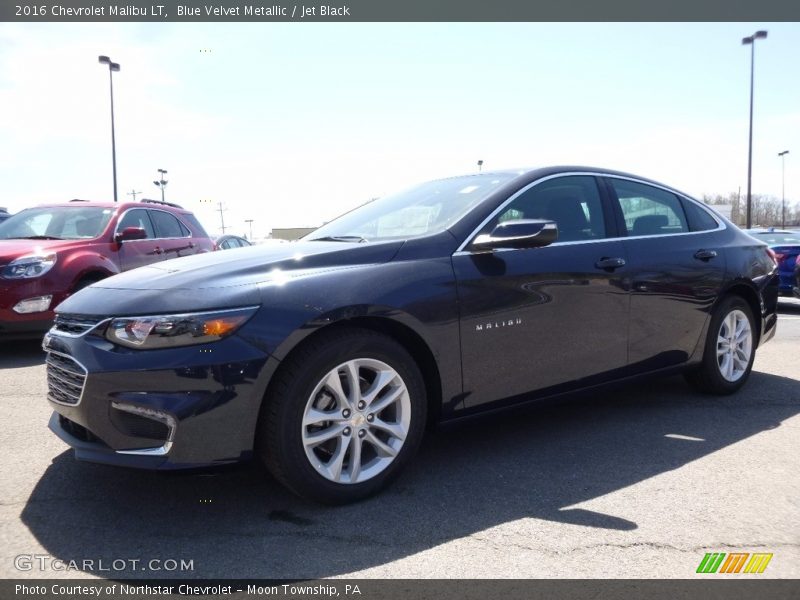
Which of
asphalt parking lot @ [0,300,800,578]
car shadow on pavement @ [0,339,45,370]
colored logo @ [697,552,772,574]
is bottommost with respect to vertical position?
colored logo @ [697,552,772,574]

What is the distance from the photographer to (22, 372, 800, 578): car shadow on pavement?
101 inches

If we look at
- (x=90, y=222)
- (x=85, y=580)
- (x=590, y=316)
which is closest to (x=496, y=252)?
(x=590, y=316)

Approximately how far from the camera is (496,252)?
3492 millimetres

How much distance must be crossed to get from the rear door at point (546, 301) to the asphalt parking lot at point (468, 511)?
0.34 m

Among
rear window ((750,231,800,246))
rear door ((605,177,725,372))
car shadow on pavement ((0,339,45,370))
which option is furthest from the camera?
rear window ((750,231,800,246))

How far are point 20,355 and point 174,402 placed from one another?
16.6 ft

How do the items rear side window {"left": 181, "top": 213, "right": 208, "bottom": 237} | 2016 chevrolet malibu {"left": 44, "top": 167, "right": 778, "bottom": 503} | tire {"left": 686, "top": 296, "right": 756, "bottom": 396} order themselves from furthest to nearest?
rear side window {"left": 181, "top": 213, "right": 208, "bottom": 237}, tire {"left": 686, "top": 296, "right": 756, "bottom": 396}, 2016 chevrolet malibu {"left": 44, "top": 167, "right": 778, "bottom": 503}

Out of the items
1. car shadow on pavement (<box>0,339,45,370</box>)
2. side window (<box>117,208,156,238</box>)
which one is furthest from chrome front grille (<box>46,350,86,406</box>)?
side window (<box>117,208,156,238</box>)

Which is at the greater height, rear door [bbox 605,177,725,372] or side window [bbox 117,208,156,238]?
side window [bbox 117,208,156,238]

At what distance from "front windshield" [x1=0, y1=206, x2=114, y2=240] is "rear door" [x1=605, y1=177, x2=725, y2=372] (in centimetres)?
575

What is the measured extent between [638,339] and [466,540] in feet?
6.51

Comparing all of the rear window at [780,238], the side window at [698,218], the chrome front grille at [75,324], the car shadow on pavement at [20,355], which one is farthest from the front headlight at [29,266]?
the rear window at [780,238]

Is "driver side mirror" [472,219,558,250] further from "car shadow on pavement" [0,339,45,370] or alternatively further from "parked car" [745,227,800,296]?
"parked car" [745,227,800,296]

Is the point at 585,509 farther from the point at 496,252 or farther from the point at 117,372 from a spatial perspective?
the point at 117,372
